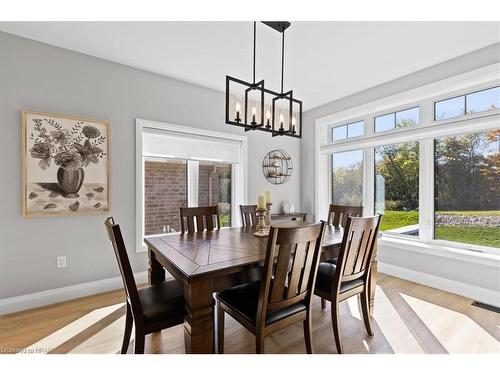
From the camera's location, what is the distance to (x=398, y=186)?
11.3 ft

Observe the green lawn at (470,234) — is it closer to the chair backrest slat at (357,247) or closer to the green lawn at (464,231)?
the green lawn at (464,231)

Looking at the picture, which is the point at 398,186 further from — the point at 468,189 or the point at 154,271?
the point at 154,271

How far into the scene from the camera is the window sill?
257 centimetres

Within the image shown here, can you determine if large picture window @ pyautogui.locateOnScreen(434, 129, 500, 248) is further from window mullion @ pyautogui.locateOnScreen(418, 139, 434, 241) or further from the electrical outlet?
the electrical outlet

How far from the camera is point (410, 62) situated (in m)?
2.81

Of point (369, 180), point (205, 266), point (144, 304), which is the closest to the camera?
point (205, 266)

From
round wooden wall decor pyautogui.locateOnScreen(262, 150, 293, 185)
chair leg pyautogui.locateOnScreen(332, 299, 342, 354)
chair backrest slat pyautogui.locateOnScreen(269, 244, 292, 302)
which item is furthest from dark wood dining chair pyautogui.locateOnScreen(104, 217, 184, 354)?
round wooden wall decor pyautogui.locateOnScreen(262, 150, 293, 185)

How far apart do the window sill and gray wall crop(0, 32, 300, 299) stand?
3231 mm

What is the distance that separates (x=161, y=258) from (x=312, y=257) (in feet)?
3.37

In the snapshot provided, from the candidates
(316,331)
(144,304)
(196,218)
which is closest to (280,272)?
(144,304)

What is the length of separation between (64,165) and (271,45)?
2.46 metres

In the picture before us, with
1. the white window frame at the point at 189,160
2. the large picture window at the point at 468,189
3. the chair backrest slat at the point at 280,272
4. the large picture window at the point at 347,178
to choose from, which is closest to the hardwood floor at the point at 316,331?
the chair backrest slat at the point at 280,272

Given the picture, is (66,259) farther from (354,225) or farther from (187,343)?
(354,225)
